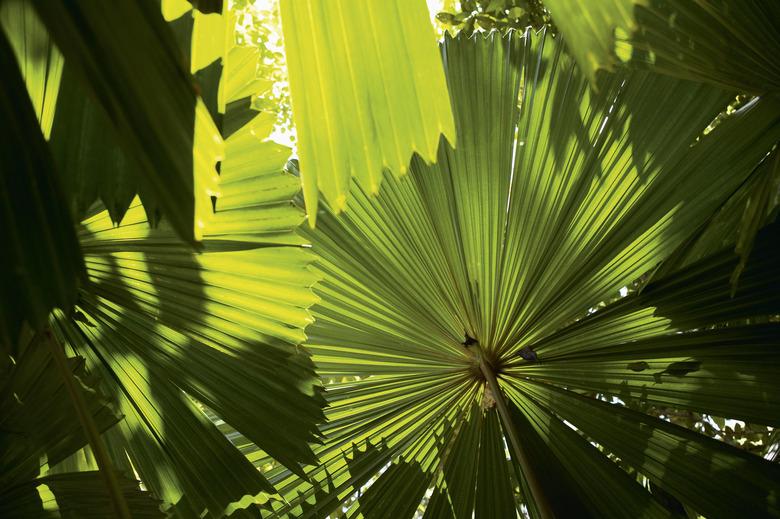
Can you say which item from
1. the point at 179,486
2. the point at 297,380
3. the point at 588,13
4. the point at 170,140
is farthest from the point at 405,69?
the point at 179,486

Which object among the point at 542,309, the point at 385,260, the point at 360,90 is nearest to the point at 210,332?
the point at 385,260

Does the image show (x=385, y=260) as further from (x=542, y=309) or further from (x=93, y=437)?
(x=93, y=437)

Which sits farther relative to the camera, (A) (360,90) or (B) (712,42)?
(B) (712,42)

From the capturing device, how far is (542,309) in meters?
2.07

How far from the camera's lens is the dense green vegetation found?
25.1 inches

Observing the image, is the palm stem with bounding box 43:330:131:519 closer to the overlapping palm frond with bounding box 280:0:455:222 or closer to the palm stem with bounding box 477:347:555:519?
the overlapping palm frond with bounding box 280:0:455:222

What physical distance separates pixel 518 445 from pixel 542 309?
446 mm

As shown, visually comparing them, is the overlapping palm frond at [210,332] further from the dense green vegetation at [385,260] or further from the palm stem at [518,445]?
the palm stem at [518,445]

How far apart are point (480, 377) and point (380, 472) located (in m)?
0.46

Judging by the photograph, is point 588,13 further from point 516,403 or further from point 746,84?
point 516,403

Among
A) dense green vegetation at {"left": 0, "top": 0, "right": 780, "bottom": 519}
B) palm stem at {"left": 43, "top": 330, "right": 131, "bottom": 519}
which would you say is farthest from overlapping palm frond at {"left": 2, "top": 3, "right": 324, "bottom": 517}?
palm stem at {"left": 43, "top": 330, "right": 131, "bottom": 519}

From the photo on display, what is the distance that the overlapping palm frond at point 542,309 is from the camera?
1741 millimetres

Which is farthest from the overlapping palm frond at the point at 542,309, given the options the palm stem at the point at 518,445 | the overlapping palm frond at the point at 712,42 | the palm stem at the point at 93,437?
the palm stem at the point at 93,437

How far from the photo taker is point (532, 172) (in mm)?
1923
